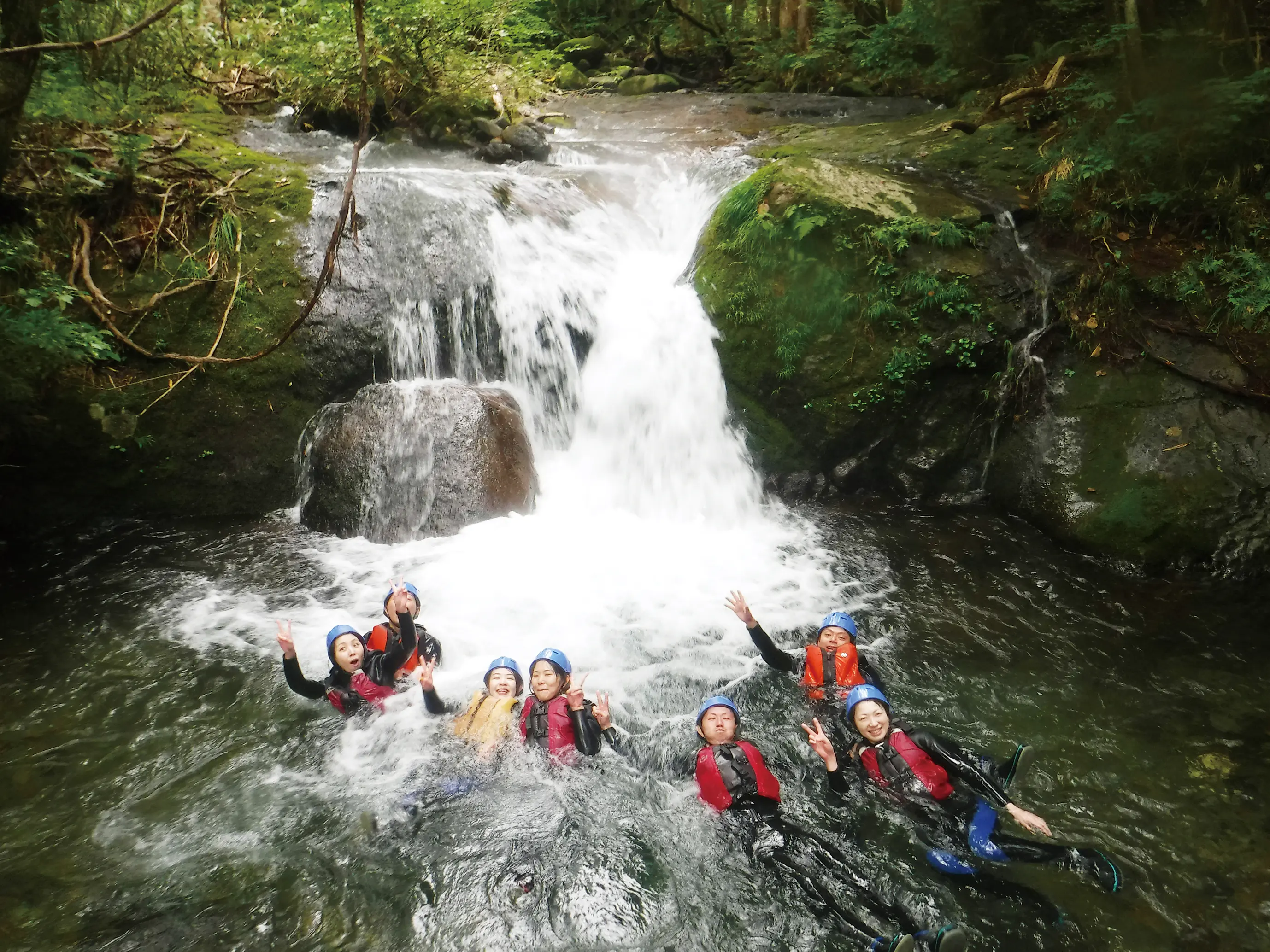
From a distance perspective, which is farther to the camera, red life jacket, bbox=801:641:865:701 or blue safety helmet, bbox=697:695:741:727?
red life jacket, bbox=801:641:865:701

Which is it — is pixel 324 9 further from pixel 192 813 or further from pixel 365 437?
pixel 192 813

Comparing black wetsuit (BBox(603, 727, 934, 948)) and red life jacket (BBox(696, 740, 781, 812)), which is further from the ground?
red life jacket (BBox(696, 740, 781, 812))

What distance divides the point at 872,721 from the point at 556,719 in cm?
186

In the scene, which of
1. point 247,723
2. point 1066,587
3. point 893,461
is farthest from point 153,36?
point 1066,587

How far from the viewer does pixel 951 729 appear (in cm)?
448

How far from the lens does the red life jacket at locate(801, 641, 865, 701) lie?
15.3 ft

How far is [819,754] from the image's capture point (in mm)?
3975

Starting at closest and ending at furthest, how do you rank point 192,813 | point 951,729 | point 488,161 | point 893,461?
1. point 192,813
2. point 951,729
3. point 893,461
4. point 488,161

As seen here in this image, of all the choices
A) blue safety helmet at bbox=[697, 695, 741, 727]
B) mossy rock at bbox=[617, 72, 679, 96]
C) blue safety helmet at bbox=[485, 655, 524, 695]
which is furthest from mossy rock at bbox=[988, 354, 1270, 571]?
mossy rock at bbox=[617, 72, 679, 96]

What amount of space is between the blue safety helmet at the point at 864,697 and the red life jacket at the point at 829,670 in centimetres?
57

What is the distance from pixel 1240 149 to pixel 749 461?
5568mm

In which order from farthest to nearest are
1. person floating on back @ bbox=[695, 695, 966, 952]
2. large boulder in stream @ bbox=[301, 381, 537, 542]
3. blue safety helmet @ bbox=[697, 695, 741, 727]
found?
1. large boulder in stream @ bbox=[301, 381, 537, 542]
2. blue safety helmet @ bbox=[697, 695, 741, 727]
3. person floating on back @ bbox=[695, 695, 966, 952]

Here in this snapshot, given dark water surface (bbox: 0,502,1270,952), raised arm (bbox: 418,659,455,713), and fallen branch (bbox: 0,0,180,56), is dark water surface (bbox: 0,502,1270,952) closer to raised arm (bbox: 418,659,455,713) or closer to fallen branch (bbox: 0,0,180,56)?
raised arm (bbox: 418,659,455,713)

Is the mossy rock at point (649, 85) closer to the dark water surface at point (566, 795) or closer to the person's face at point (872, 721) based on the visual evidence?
the dark water surface at point (566, 795)
